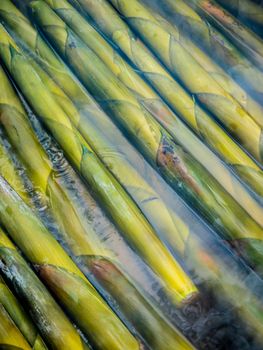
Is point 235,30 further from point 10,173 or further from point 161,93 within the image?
point 10,173

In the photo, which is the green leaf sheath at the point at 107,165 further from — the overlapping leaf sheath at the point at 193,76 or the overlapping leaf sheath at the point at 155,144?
the overlapping leaf sheath at the point at 193,76

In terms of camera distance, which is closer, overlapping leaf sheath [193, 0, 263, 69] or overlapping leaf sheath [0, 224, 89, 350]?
overlapping leaf sheath [0, 224, 89, 350]

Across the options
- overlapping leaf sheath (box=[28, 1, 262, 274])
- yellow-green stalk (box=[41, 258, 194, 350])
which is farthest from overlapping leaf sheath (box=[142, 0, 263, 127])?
yellow-green stalk (box=[41, 258, 194, 350])

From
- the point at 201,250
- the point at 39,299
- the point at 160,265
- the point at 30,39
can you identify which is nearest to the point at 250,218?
the point at 201,250

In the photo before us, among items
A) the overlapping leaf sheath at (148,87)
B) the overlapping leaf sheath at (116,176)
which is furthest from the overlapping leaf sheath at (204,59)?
the overlapping leaf sheath at (116,176)

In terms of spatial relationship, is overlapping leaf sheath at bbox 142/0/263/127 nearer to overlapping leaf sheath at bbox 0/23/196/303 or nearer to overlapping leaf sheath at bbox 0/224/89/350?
overlapping leaf sheath at bbox 0/23/196/303

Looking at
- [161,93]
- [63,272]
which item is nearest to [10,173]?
[63,272]

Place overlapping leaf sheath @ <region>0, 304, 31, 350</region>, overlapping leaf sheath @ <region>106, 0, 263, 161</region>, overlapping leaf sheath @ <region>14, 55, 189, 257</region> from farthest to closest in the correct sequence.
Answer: overlapping leaf sheath @ <region>106, 0, 263, 161</region>, overlapping leaf sheath @ <region>14, 55, 189, 257</region>, overlapping leaf sheath @ <region>0, 304, 31, 350</region>
